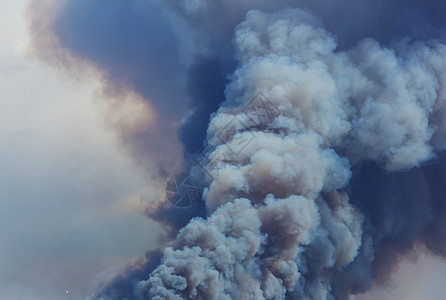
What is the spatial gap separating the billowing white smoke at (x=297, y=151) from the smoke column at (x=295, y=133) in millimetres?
133

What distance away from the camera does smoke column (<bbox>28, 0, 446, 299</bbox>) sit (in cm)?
4844

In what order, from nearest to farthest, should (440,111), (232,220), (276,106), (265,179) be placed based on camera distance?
(232,220) → (265,179) → (276,106) → (440,111)

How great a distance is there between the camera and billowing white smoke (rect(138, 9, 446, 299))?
4703cm

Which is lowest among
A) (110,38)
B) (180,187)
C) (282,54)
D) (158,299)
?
(158,299)

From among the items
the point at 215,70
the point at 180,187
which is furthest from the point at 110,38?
the point at 180,187

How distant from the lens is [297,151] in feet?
173

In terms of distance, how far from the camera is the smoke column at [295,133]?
4844cm

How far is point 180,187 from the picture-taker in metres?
61.3

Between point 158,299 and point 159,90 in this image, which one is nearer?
point 158,299

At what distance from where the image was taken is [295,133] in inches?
2163

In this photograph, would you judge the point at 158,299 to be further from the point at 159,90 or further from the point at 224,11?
the point at 224,11

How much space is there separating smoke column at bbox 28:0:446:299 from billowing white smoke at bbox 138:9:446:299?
0.13 metres

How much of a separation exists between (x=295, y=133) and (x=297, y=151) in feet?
8.86

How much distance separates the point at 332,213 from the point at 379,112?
11777 millimetres
